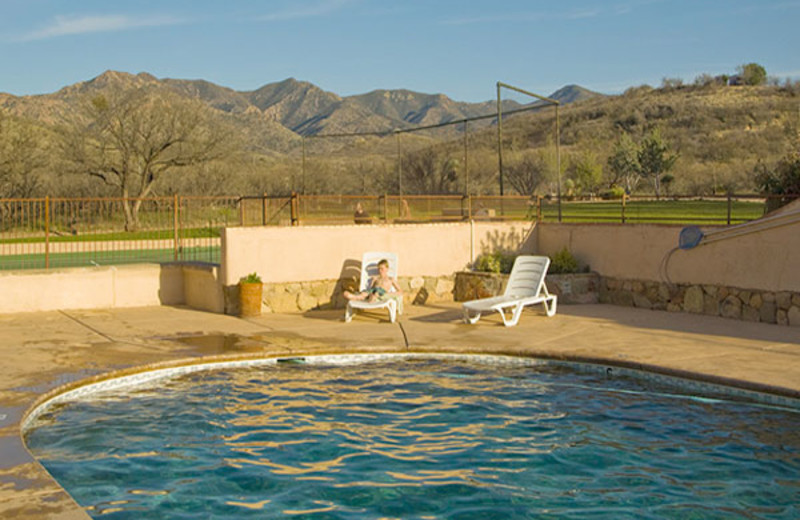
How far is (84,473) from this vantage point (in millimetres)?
6547

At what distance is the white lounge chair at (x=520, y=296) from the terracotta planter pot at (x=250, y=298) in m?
3.40

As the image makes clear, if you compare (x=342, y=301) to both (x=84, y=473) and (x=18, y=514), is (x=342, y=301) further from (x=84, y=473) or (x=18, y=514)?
(x=18, y=514)

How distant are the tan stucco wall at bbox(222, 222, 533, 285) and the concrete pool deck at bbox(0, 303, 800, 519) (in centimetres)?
89

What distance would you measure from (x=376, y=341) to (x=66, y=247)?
13.7 meters

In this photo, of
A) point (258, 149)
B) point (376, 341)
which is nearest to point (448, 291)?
point (376, 341)

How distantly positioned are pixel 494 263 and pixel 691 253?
367 cm

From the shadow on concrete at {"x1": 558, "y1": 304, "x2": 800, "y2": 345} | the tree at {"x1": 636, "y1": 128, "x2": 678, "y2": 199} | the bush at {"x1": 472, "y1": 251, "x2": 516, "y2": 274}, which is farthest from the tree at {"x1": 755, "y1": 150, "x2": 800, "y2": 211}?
the tree at {"x1": 636, "y1": 128, "x2": 678, "y2": 199}

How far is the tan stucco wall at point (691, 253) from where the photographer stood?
12.0 metres

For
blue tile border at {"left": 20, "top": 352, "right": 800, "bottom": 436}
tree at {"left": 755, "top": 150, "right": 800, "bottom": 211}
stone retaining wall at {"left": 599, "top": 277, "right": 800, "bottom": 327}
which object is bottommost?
blue tile border at {"left": 20, "top": 352, "right": 800, "bottom": 436}

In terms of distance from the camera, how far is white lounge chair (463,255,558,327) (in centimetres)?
1248

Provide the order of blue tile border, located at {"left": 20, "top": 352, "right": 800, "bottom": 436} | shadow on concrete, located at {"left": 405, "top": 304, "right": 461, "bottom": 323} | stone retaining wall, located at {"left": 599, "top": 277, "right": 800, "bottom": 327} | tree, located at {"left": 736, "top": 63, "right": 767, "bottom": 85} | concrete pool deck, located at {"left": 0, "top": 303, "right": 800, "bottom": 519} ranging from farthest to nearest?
tree, located at {"left": 736, "top": 63, "right": 767, "bottom": 85}, shadow on concrete, located at {"left": 405, "top": 304, "right": 461, "bottom": 323}, stone retaining wall, located at {"left": 599, "top": 277, "right": 800, "bottom": 327}, concrete pool deck, located at {"left": 0, "top": 303, "right": 800, "bottom": 519}, blue tile border, located at {"left": 20, "top": 352, "right": 800, "bottom": 436}

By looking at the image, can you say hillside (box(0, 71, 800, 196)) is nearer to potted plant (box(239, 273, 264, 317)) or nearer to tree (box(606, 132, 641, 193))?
tree (box(606, 132, 641, 193))

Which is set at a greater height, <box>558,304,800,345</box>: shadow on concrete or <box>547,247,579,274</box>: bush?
<box>547,247,579,274</box>: bush

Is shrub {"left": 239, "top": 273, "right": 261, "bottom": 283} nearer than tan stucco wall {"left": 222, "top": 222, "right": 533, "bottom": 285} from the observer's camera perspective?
Yes
